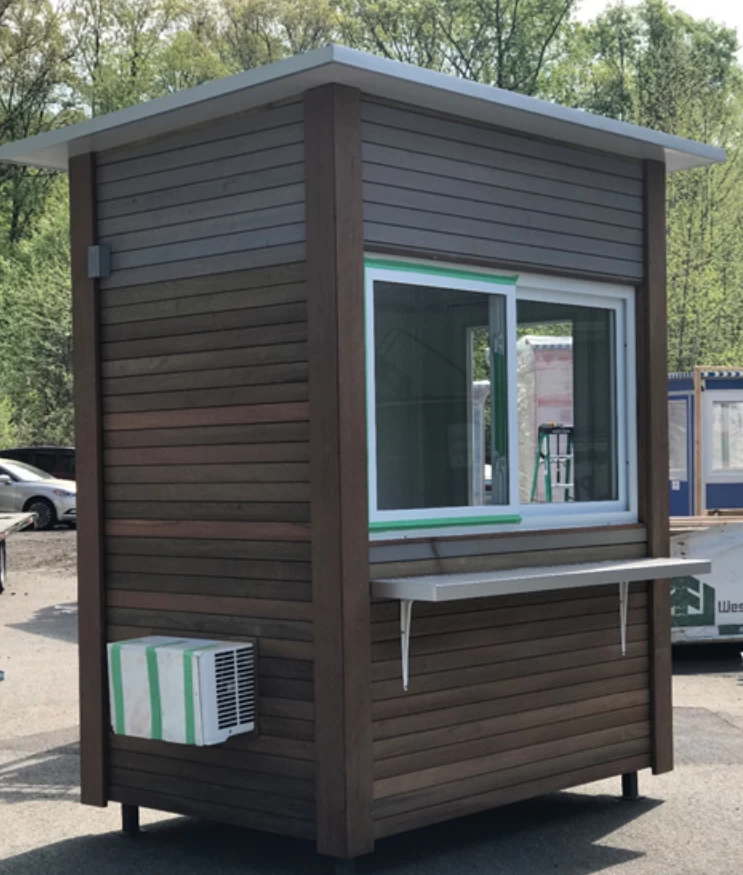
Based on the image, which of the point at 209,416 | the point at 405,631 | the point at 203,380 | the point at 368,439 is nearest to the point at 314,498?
the point at 368,439

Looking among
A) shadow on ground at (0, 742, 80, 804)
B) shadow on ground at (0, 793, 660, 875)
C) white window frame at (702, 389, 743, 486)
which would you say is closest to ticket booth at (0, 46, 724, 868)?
shadow on ground at (0, 793, 660, 875)

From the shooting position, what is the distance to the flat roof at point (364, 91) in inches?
226

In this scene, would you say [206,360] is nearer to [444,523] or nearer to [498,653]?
[444,523]

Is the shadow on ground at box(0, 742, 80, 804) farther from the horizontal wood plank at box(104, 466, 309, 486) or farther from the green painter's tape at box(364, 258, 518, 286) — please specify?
the green painter's tape at box(364, 258, 518, 286)

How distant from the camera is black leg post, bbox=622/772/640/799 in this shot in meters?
7.37

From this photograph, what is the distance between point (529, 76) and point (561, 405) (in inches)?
1310

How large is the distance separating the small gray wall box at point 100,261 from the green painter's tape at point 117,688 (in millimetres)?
1742

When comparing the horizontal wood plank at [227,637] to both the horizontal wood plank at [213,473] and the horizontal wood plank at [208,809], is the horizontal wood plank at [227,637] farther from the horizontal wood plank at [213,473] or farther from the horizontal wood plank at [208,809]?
the horizontal wood plank at [213,473]

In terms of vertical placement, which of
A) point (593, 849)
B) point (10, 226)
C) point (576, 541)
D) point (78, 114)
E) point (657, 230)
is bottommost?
point (593, 849)

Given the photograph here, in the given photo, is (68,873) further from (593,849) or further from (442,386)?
(442,386)

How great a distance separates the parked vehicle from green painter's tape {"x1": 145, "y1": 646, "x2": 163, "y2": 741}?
82.8 feet

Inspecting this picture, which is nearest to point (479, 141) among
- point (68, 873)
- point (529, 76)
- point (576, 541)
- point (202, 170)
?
point (202, 170)

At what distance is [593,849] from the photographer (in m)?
6.46

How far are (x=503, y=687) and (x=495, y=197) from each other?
221 cm
